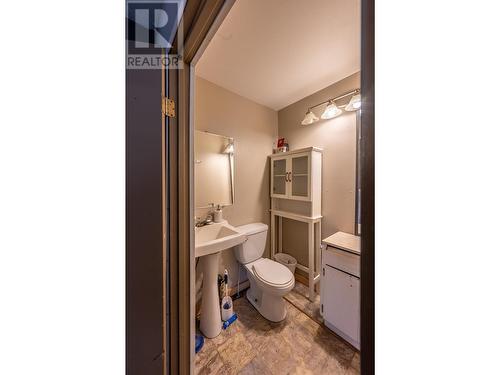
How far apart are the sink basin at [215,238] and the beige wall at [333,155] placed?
0.95 meters

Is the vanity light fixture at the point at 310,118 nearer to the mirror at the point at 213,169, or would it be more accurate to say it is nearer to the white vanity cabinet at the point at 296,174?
the white vanity cabinet at the point at 296,174

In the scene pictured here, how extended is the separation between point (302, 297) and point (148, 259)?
171 centimetres

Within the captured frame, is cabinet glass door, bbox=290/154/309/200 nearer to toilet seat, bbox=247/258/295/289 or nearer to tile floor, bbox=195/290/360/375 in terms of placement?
toilet seat, bbox=247/258/295/289

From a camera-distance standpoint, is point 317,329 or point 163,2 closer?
point 163,2

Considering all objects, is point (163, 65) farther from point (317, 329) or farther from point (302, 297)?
point (302, 297)

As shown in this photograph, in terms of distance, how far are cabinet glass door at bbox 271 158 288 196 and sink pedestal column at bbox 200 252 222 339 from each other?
111 cm

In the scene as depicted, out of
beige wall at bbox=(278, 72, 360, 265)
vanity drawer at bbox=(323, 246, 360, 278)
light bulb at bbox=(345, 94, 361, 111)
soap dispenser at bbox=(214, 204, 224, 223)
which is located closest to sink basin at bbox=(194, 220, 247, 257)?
soap dispenser at bbox=(214, 204, 224, 223)

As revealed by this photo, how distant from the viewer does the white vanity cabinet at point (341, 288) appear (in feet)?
4.03

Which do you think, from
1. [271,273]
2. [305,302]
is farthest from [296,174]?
[305,302]

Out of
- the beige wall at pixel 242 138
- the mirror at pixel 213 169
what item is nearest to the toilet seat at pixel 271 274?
the beige wall at pixel 242 138
